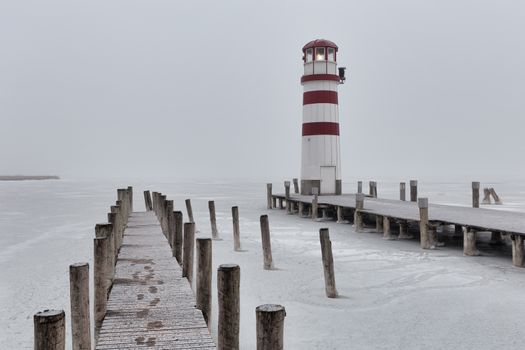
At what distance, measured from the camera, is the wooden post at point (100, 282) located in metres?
5.42

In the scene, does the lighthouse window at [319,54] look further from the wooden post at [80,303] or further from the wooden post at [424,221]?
the wooden post at [80,303]

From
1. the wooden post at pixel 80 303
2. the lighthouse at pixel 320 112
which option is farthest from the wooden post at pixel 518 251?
the lighthouse at pixel 320 112

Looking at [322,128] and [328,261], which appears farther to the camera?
[322,128]

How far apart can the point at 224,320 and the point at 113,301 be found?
1.75 meters

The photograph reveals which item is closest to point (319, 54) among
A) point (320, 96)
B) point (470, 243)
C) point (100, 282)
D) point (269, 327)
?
point (320, 96)

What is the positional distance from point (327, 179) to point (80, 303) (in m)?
19.5

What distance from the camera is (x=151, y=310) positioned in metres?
5.54

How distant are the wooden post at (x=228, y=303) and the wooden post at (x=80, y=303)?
4.56 feet

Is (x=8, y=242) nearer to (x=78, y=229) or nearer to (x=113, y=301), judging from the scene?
(x=78, y=229)

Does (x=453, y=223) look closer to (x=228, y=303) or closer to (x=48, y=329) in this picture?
(x=228, y=303)

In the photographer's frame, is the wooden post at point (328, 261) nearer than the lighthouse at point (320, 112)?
Yes

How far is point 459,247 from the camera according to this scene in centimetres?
1399

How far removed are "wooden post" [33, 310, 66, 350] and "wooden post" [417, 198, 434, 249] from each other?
11.5m

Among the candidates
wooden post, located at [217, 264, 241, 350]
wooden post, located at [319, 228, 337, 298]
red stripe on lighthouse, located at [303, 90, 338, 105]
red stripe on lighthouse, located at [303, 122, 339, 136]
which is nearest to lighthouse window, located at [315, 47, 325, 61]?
red stripe on lighthouse, located at [303, 90, 338, 105]
